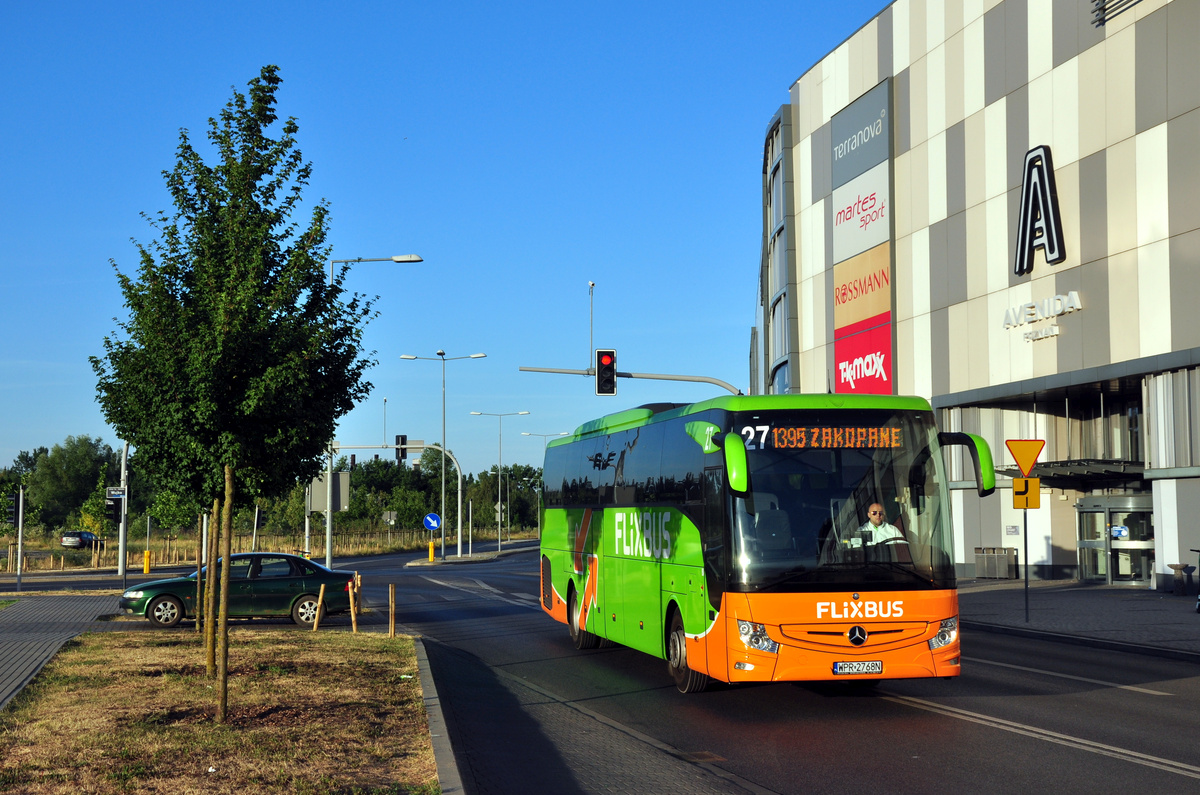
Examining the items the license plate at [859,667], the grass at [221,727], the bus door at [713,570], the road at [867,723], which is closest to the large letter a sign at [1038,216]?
the road at [867,723]

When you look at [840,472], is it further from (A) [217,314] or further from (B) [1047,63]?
(B) [1047,63]

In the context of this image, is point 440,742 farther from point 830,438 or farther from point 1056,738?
point 1056,738

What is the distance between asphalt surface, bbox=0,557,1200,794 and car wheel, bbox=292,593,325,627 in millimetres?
560

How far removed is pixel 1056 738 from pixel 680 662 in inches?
158

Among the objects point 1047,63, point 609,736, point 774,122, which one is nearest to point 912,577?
point 609,736

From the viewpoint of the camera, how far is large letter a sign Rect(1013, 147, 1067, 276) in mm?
29375

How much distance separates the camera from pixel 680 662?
12.3 m

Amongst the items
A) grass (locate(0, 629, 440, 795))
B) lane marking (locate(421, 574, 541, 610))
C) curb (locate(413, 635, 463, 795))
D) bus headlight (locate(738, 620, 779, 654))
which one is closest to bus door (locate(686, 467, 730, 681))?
bus headlight (locate(738, 620, 779, 654))

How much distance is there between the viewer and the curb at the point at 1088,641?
16.0 metres

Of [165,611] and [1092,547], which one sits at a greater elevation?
[1092,547]

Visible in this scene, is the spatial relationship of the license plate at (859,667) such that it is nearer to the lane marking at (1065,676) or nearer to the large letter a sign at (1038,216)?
the lane marking at (1065,676)

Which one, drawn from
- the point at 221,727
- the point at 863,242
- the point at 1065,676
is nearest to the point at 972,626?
the point at 1065,676

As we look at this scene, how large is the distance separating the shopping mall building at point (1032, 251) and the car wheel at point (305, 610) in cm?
1859

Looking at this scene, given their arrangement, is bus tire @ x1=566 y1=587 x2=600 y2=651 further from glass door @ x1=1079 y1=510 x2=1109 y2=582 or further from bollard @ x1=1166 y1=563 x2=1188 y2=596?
glass door @ x1=1079 y1=510 x2=1109 y2=582
